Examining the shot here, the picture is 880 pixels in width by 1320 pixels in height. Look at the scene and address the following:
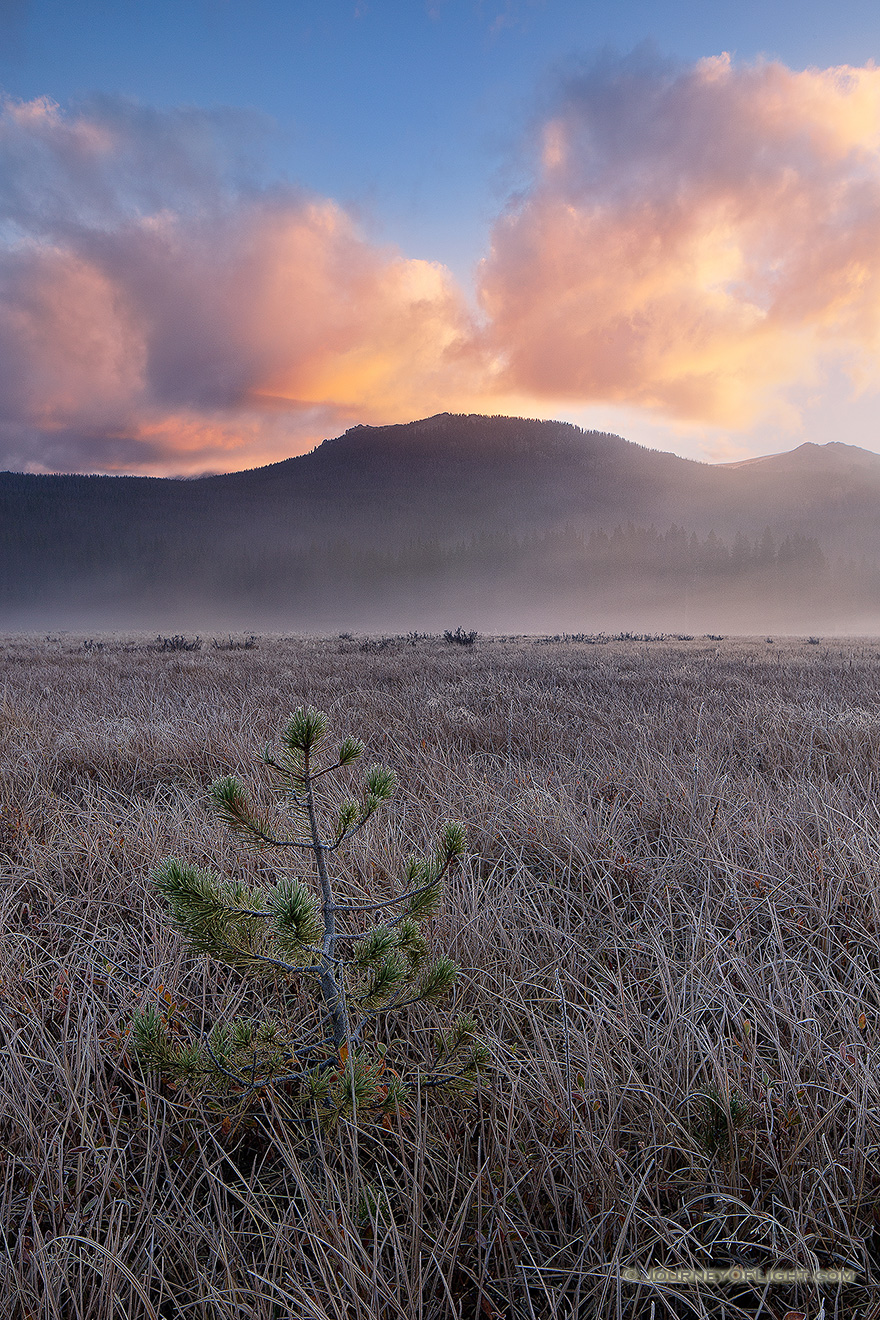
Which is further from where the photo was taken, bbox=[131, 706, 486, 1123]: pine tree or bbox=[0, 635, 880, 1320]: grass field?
bbox=[131, 706, 486, 1123]: pine tree

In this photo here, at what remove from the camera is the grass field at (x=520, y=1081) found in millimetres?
1052

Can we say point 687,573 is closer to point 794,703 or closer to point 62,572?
point 794,703

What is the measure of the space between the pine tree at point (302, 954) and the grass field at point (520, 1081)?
101 mm

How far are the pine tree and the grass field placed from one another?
10 cm

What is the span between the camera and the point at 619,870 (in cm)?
265

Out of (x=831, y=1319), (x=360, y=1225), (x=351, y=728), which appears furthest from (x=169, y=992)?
(x=351, y=728)

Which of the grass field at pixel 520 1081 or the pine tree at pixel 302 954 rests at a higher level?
the pine tree at pixel 302 954

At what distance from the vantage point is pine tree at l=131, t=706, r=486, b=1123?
3.81 ft

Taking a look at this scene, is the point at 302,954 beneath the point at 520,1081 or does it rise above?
above

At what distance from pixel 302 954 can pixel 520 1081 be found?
2.01 feet

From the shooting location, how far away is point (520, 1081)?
4.53ft

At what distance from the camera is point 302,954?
1.33m

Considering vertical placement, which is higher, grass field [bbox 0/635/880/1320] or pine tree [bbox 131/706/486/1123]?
pine tree [bbox 131/706/486/1123]

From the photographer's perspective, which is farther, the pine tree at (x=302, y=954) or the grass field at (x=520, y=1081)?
the pine tree at (x=302, y=954)
